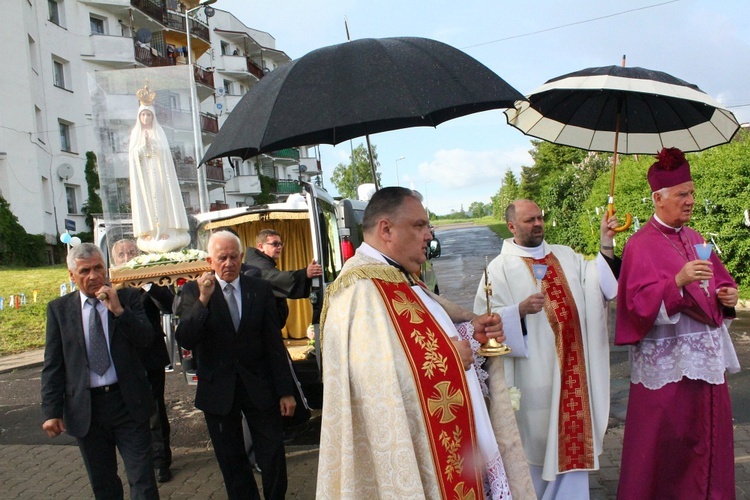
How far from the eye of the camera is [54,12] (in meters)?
28.8

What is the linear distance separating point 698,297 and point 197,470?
4404 mm

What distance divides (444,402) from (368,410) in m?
0.32

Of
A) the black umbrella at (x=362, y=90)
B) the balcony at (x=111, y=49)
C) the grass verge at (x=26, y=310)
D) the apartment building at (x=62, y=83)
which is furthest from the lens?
the balcony at (x=111, y=49)

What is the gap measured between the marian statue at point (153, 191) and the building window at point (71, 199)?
81.8ft

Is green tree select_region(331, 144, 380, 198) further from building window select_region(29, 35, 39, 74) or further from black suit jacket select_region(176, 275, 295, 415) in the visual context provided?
black suit jacket select_region(176, 275, 295, 415)

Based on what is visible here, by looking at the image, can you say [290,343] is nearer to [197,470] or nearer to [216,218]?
[216,218]

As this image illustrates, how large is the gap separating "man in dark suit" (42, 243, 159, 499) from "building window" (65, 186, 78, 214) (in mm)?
27097

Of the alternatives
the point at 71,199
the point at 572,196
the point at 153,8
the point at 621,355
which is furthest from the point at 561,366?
the point at 153,8

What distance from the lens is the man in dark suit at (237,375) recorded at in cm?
422

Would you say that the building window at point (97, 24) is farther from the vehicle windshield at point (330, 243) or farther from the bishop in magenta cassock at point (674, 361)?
the bishop in magenta cassock at point (674, 361)

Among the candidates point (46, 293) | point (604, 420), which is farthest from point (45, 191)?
point (604, 420)

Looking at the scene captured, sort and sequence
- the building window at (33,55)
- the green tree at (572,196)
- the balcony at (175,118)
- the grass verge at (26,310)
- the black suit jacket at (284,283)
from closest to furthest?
the black suit jacket at (284,283)
the balcony at (175,118)
the grass verge at (26,310)
the green tree at (572,196)
the building window at (33,55)

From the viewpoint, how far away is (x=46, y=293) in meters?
16.2

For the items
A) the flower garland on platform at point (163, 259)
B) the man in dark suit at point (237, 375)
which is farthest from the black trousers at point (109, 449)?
the flower garland on platform at point (163, 259)
